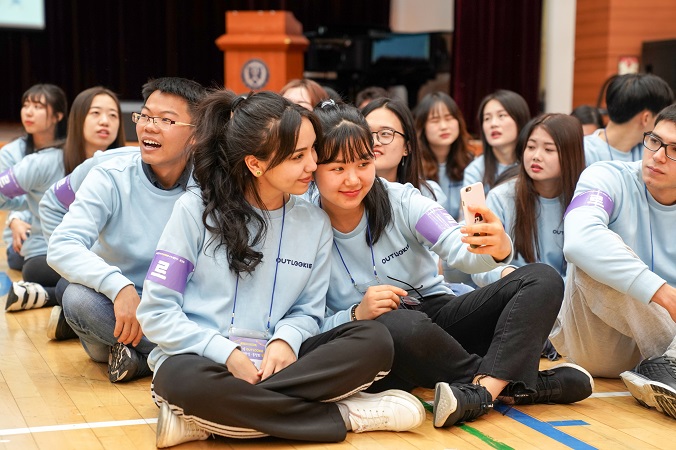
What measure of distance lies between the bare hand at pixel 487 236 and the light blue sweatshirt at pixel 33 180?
7.23 ft

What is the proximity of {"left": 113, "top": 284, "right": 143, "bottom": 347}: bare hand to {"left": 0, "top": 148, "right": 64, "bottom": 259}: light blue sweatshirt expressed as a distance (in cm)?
153

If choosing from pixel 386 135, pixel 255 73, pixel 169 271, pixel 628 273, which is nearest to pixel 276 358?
pixel 169 271

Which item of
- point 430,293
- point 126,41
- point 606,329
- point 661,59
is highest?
point 126,41

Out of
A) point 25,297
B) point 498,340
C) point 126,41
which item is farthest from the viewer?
point 126,41

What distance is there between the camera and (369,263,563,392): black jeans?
6.96ft

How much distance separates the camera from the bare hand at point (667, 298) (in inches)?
86.9

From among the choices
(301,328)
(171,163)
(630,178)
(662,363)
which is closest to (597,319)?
(662,363)

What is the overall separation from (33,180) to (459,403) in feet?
7.68

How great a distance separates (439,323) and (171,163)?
34.8 inches

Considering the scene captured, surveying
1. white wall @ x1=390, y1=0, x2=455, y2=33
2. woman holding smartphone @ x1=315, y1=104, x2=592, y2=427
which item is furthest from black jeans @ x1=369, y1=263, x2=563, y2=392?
white wall @ x1=390, y1=0, x2=455, y2=33

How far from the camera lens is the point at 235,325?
2.10 metres

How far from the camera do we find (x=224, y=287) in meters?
2.09

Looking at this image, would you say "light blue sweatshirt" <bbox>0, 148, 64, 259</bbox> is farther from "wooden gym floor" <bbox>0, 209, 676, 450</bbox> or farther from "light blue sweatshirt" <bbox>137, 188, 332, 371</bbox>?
"light blue sweatshirt" <bbox>137, 188, 332, 371</bbox>

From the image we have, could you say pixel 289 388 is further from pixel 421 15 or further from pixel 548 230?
pixel 421 15
